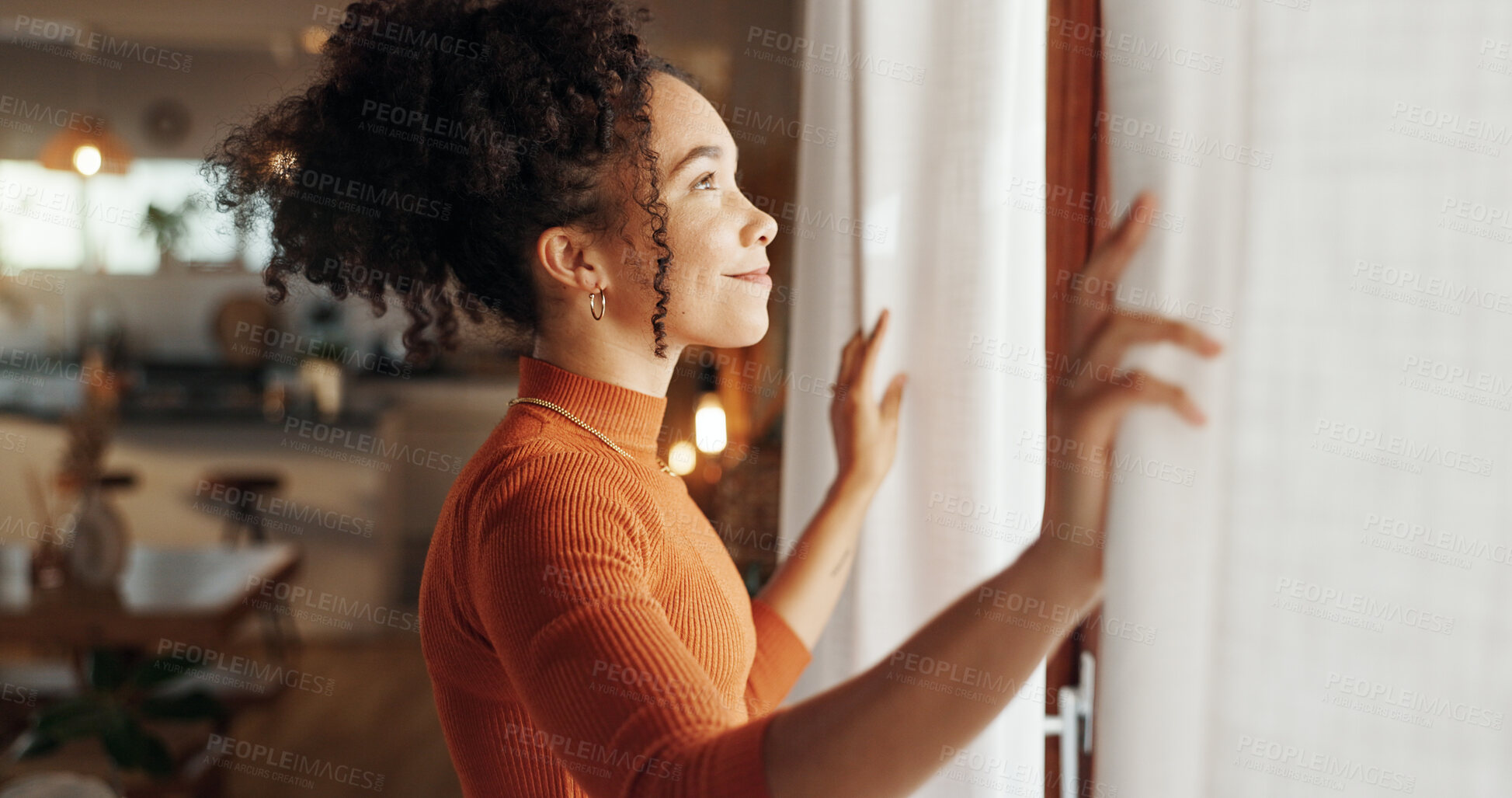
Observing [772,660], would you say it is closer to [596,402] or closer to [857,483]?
[857,483]

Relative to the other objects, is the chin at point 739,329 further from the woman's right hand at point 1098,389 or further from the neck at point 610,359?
the woman's right hand at point 1098,389

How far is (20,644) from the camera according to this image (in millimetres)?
3613

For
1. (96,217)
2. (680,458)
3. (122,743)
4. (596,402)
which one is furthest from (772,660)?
(96,217)

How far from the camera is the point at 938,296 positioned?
1.00 metres

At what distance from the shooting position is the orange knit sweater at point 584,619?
0.55 meters

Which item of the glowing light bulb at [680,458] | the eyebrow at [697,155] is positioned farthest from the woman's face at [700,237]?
the glowing light bulb at [680,458]

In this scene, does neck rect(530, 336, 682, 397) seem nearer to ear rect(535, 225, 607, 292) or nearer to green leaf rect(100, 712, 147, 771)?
ear rect(535, 225, 607, 292)

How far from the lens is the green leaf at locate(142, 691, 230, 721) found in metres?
2.29

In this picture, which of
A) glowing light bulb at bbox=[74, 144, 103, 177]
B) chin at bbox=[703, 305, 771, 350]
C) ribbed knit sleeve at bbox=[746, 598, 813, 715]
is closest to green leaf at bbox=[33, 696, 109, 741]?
ribbed knit sleeve at bbox=[746, 598, 813, 715]

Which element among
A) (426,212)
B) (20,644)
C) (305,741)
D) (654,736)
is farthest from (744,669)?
(20,644)

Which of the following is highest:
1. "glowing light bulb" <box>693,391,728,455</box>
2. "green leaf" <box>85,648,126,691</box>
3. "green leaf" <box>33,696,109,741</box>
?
"glowing light bulb" <box>693,391,728,455</box>

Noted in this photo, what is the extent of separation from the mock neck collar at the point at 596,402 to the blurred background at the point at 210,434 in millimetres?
1111

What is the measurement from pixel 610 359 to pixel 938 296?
337mm

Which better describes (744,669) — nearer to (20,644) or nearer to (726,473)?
(726,473)
